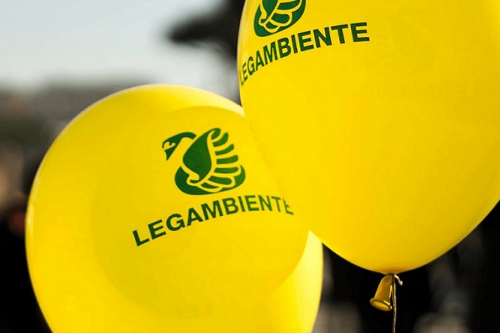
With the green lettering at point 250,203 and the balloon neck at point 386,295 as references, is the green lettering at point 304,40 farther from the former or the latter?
the balloon neck at point 386,295

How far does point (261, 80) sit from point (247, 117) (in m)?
0.16

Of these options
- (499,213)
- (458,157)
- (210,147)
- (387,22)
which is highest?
(387,22)

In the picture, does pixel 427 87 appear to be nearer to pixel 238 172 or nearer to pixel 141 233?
pixel 238 172

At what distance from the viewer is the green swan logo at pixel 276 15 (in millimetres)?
2344

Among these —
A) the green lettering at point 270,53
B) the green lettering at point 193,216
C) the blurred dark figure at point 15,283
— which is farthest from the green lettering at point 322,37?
the blurred dark figure at point 15,283

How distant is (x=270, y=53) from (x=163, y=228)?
1.82 feet

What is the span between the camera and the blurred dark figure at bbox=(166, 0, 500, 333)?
5.47m

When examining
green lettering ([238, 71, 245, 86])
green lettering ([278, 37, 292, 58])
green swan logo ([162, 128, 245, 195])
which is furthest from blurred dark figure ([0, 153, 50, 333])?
green lettering ([278, 37, 292, 58])

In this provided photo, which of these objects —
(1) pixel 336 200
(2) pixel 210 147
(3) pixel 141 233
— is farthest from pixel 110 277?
(1) pixel 336 200

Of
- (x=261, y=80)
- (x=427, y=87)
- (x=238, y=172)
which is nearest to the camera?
(x=427, y=87)

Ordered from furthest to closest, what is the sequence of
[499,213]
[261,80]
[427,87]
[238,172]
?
[499,213] < [238,172] < [261,80] < [427,87]

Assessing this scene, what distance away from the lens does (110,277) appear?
2.54 meters

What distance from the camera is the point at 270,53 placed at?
2.39 m

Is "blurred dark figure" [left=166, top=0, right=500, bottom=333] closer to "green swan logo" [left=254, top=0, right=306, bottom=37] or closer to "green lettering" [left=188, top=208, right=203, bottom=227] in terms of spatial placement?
"green lettering" [left=188, top=208, right=203, bottom=227]
